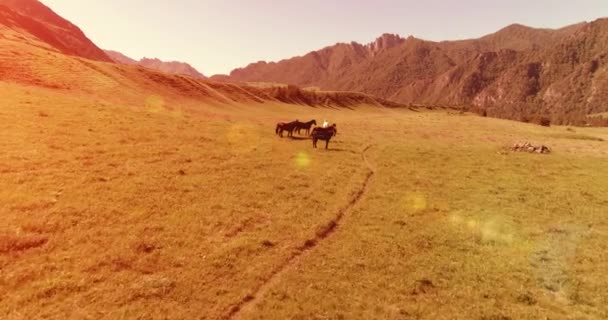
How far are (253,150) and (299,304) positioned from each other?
25133 mm

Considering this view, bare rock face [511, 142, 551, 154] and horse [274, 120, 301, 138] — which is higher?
bare rock face [511, 142, 551, 154]

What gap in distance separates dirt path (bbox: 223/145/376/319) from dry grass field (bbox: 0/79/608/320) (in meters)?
0.08

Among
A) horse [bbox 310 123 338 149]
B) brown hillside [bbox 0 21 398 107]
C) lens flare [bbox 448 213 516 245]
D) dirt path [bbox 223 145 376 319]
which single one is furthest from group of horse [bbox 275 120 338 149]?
brown hillside [bbox 0 21 398 107]

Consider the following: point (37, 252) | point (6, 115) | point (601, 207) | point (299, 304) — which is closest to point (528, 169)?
point (601, 207)

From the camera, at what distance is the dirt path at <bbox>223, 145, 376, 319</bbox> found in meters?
14.5

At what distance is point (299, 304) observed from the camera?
15047mm

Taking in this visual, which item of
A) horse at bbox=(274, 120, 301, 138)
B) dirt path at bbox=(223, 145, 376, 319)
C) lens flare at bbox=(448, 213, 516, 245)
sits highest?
horse at bbox=(274, 120, 301, 138)

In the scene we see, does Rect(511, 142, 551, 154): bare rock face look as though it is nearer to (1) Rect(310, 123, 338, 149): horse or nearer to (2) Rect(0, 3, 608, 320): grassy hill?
(2) Rect(0, 3, 608, 320): grassy hill

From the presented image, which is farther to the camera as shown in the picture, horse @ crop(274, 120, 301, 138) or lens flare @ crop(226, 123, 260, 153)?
horse @ crop(274, 120, 301, 138)

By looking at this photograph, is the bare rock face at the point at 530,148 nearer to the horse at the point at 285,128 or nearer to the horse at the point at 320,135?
the horse at the point at 320,135

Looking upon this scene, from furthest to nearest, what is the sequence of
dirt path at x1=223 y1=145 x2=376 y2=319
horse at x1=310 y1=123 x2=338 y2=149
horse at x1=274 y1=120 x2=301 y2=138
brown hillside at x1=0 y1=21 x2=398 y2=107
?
brown hillside at x1=0 y1=21 x2=398 y2=107 < horse at x1=274 y1=120 x2=301 y2=138 < horse at x1=310 y1=123 x2=338 y2=149 < dirt path at x1=223 y1=145 x2=376 y2=319

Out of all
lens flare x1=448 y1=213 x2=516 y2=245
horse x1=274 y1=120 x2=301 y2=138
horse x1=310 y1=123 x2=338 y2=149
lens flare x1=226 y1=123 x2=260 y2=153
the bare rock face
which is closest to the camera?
lens flare x1=448 y1=213 x2=516 y2=245

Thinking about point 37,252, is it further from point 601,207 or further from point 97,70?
point 97,70

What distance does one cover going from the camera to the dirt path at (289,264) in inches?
570
